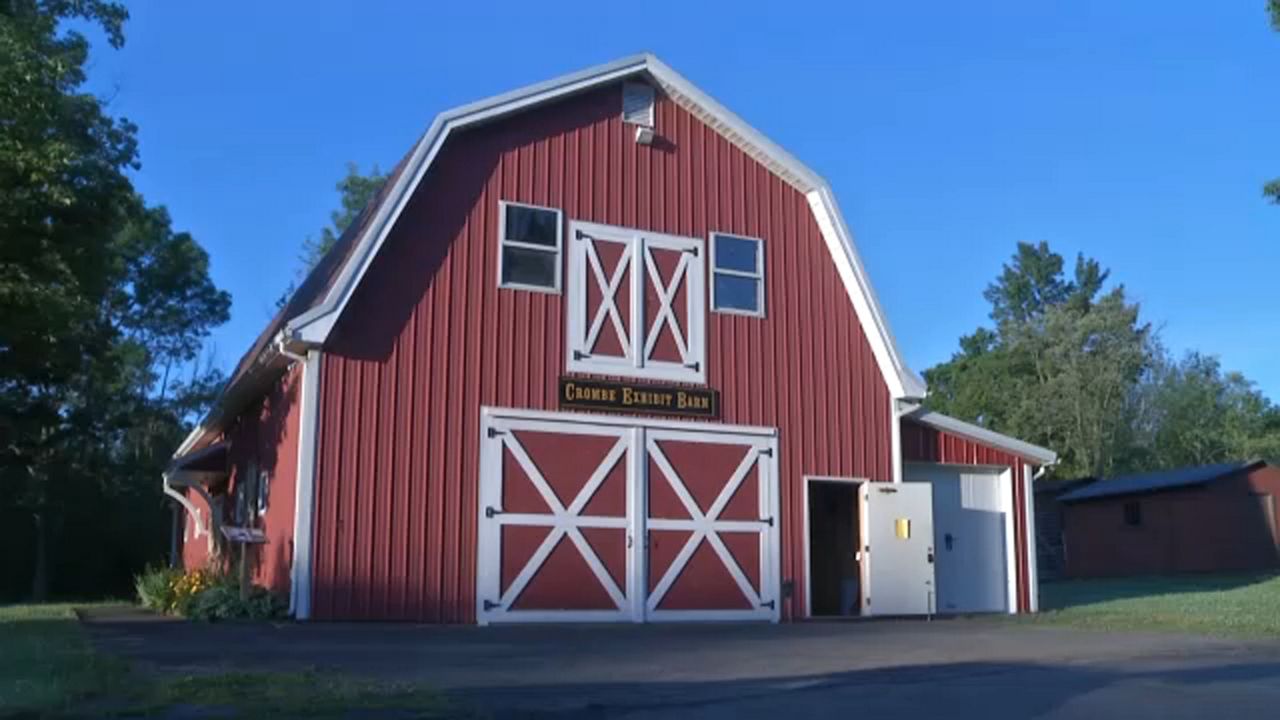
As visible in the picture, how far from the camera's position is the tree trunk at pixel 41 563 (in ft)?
109

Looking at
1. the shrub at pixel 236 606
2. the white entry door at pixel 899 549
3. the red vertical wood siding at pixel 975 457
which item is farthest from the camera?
the red vertical wood siding at pixel 975 457

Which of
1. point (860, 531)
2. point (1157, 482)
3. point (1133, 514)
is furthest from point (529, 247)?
point (1133, 514)

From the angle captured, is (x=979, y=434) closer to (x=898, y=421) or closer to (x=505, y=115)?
(x=898, y=421)

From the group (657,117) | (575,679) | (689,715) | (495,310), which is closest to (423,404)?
(495,310)

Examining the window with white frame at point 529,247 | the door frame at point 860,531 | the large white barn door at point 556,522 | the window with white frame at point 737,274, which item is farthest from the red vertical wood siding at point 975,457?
the window with white frame at point 529,247

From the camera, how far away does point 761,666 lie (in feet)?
35.3

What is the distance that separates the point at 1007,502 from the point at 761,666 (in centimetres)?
1092

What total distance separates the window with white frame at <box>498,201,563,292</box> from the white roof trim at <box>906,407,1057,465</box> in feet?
20.1

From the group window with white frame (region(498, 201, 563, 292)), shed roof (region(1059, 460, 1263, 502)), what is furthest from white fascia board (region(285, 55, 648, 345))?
shed roof (region(1059, 460, 1263, 502))

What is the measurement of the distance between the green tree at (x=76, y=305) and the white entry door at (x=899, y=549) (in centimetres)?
1230

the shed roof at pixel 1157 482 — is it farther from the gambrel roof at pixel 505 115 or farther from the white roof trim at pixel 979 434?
the gambrel roof at pixel 505 115

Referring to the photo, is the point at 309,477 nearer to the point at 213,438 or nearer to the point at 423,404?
the point at 423,404

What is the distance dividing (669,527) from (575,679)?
7.85 meters

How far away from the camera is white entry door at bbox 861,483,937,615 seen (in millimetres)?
18500
